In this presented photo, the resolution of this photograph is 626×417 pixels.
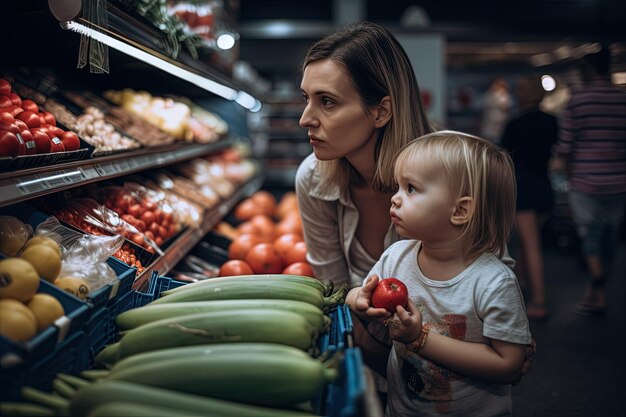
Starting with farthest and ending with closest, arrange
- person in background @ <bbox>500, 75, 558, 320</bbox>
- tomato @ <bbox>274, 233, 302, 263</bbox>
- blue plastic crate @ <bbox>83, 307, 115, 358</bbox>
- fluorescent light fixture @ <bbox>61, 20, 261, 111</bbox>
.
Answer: person in background @ <bbox>500, 75, 558, 320</bbox> → tomato @ <bbox>274, 233, 302, 263</bbox> → fluorescent light fixture @ <bbox>61, 20, 261, 111</bbox> → blue plastic crate @ <bbox>83, 307, 115, 358</bbox>

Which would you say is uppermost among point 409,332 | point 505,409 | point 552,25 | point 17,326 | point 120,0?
point 552,25

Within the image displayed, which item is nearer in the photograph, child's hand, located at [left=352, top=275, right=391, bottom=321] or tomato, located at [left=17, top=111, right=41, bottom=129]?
child's hand, located at [left=352, top=275, right=391, bottom=321]

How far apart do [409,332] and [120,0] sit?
5.26 feet

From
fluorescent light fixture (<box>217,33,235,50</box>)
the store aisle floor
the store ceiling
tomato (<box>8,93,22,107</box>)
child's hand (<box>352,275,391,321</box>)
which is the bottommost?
the store aisle floor

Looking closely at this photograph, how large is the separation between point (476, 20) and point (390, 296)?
9.91 meters

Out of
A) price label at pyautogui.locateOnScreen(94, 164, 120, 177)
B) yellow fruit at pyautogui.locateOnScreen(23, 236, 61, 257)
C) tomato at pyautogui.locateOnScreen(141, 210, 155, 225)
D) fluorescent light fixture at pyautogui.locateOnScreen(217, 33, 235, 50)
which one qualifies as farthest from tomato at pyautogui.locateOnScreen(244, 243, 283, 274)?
fluorescent light fixture at pyautogui.locateOnScreen(217, 33, 235, 50)

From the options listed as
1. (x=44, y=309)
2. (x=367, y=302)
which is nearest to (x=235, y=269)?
(x=367, y=302)

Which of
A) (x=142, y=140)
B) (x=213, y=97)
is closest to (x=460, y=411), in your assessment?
(x=142, y=140)

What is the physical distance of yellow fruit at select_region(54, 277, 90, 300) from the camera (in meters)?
1.41

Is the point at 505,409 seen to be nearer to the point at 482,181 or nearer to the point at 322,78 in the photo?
the point at 482,181

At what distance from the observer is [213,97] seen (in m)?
5.68

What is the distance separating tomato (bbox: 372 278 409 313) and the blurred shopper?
8.43 m

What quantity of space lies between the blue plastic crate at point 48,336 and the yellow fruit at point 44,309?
0.02 meters

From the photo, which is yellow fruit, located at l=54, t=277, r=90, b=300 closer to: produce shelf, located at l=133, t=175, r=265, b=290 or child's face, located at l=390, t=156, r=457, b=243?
produce shelf, located at l=133, t=175, r=265, b=290
